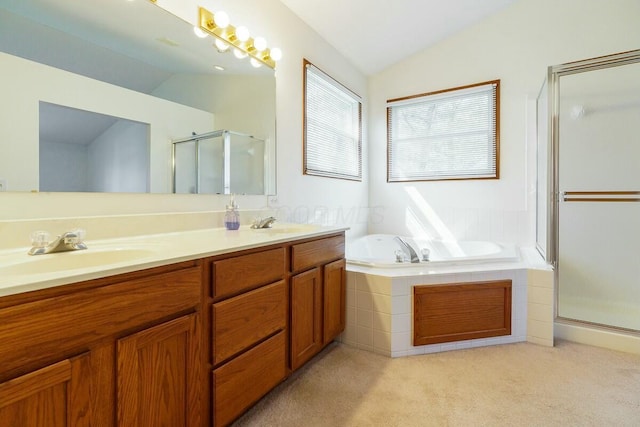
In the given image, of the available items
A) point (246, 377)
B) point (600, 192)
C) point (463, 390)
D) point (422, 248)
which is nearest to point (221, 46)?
point (246, 377)

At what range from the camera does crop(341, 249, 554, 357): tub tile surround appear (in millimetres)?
1951

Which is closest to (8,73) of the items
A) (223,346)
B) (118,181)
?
(118,181)

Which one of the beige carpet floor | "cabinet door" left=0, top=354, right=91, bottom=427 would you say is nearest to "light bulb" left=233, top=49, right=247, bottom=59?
"cabinet door" left=0, top=354, right=91, bottom=427

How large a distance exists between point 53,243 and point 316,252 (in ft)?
3.54

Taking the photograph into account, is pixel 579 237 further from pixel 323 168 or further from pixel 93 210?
pixel 93 210

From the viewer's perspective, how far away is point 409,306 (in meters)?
1.97

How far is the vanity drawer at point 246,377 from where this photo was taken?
1161mm

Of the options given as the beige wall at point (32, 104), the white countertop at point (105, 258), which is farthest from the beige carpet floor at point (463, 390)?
the beige wall at point (32, 104)

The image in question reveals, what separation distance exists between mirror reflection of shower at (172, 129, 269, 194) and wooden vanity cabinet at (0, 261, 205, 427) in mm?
758

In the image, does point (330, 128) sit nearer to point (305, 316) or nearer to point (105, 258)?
point (305, 316)

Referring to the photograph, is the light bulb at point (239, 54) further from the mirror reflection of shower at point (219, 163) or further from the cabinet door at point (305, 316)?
the cabinet door at point (305, 316)

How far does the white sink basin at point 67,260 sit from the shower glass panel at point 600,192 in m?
2.74

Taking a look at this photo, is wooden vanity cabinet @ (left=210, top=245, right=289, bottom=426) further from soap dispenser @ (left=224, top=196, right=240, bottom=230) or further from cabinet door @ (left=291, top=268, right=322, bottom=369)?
soap dispenser @ (left=224, top=196, right=240, bottom=230)

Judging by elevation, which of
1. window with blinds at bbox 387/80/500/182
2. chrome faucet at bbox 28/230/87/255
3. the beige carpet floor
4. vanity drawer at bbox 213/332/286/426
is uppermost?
window with blinds at bbox 387/80/500/182
